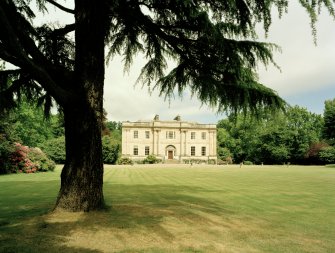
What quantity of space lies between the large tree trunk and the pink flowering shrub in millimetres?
19738

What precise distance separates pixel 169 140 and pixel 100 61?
182 ft

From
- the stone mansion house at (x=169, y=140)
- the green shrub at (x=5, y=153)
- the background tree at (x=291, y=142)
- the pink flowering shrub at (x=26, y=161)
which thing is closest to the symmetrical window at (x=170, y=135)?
the stone mansion house at (x=169, y=140)

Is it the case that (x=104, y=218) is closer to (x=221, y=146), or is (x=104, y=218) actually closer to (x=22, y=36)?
(x=22, y=36)

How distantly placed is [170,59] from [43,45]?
309 centimetres

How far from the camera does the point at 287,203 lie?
9.60m

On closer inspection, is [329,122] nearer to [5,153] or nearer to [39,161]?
[39,161]

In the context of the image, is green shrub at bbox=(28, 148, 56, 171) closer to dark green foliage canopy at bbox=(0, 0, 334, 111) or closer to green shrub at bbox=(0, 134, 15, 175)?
green shrub at bbox=(0, 134, 15, 175)

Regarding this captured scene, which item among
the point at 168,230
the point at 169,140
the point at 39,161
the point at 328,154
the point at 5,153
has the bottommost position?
the point at 168,230

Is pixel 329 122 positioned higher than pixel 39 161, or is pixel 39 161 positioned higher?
pixel 329 122

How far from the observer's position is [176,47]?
23.6 ft

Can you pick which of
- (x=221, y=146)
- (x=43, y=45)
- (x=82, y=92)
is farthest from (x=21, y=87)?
(x=221, y=146)

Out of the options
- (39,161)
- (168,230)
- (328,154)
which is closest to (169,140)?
(328,154)

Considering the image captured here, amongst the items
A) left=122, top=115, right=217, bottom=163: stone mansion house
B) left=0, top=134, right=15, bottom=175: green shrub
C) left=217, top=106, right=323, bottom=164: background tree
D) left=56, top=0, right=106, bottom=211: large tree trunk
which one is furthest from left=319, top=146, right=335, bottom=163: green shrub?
left=56, top=0, right=106, bottom=211: large tree trunk

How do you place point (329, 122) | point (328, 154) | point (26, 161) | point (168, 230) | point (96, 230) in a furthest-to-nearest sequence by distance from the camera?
point (328, 154)
point (329, 122)
point (26, 161)
point (168, 230)
point (96, 230)
